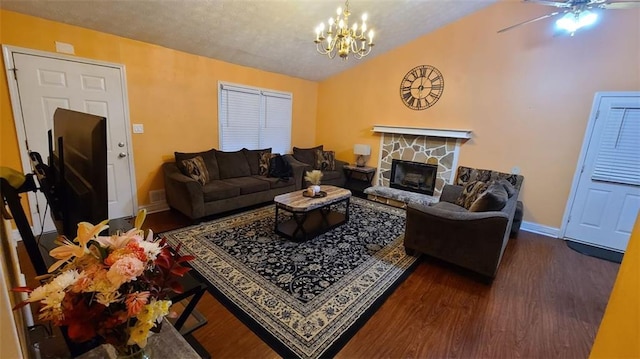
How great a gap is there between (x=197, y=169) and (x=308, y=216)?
1699 millimetres

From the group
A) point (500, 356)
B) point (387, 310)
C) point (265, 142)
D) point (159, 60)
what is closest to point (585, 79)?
point (500, 356)

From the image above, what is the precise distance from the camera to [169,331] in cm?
100

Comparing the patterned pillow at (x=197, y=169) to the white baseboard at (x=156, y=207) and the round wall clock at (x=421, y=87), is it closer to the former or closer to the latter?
the white baseboard at (x=156, y=207)

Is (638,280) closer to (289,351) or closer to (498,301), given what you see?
(289,351)

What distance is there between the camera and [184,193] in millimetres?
3424

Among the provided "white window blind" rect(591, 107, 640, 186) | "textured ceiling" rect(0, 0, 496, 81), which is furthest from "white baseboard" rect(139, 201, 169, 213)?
"white window blind" rect(591, 107, 640, 186)

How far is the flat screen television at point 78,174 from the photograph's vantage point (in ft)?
2.87

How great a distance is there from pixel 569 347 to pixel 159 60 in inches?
203

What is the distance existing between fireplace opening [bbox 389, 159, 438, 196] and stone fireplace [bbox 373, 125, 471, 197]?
0.19 feet

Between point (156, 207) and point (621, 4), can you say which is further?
point (156, 207)

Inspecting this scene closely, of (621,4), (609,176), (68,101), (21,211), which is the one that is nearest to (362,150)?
(609,176)

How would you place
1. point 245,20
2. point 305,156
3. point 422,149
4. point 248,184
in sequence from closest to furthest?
point 245,20 < point 248,184 < point 422,149 < point 305,156

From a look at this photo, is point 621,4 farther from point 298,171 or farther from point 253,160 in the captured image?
point 253,160

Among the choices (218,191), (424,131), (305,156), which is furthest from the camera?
(305,156)
